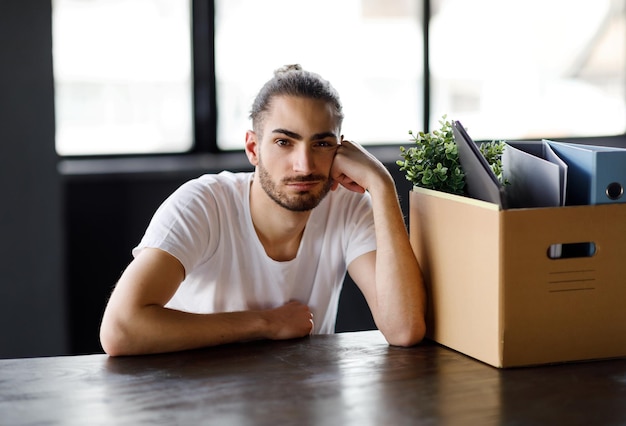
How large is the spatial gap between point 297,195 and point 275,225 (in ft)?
0.50

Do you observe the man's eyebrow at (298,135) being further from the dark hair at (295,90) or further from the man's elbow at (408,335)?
the man's elbow at (408,335)

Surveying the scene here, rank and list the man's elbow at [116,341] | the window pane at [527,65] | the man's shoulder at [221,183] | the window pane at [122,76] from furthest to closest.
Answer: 1. the window pane at [527,65]
2. the window pane at [122,76]
3. the man's shoulder at [221,183]
4. the man's elbow at [116,341]

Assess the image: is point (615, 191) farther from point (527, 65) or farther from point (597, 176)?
point (527, 65)

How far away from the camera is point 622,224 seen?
1.74 meters

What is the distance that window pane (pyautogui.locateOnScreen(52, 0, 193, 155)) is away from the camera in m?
3.85

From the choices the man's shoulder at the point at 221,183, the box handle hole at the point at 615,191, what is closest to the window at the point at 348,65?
the man's shoulder at the point at 221,183

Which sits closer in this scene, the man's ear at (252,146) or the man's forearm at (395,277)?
the man's forearm at (395,277)

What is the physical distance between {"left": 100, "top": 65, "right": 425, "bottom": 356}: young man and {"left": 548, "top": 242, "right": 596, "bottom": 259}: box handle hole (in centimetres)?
32

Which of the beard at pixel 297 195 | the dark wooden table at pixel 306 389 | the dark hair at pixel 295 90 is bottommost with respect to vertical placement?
the dark wooden table at pixel 306 389

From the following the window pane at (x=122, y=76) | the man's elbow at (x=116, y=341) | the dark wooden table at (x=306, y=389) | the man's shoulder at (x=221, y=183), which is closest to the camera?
the dark wooden table at (x=306, y=389)

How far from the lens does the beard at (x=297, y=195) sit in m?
2.10

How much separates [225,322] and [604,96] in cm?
330

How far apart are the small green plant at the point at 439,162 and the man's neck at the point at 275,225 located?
0.36 m

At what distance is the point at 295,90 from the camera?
2123 mm
